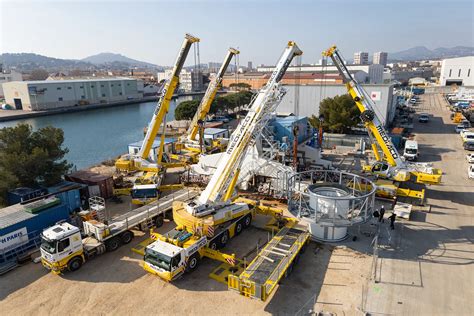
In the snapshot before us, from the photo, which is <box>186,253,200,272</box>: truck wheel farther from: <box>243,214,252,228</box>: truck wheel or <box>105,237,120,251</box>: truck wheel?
<box>105,237,120,251</box>: truck wheel

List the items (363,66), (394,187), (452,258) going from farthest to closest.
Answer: (363,66), (394,187), (452,258)

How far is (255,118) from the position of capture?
59.3 feet

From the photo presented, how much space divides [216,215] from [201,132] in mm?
15374

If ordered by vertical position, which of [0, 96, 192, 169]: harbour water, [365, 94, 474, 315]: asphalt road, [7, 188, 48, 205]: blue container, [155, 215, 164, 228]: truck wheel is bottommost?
[0, 96, 192, 169]: harbour water

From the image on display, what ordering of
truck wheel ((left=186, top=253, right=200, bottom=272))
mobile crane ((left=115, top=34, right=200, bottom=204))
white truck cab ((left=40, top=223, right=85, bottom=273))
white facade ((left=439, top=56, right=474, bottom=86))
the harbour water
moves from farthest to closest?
white facade ((left=439, top=56, right=474, bottom=86))
the harbour water
mobile crane ((left=115, top=34, right=200, bottom=204))
truck wheel ((left=186, top=253, right=200, bottom=272))
white truck cab ((left=40, top=223, right=85, bottom=273))

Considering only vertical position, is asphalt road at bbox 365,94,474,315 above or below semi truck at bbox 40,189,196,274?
below

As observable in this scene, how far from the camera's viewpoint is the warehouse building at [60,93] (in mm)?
85625

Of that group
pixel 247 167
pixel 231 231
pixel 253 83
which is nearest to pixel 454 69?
pixel 253 83

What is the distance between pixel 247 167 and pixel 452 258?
14037mm

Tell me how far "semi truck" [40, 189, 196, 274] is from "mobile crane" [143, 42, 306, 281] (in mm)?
2445

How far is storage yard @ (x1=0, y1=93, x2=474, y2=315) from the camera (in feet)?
40.8

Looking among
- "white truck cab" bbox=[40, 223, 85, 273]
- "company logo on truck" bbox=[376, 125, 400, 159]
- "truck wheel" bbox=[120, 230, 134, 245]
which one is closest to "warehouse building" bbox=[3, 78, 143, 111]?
"truck wheel" bbox=[120, 230, 134, 245]

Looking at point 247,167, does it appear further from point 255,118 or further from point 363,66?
point 363,66

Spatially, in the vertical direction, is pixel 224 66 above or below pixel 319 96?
above
